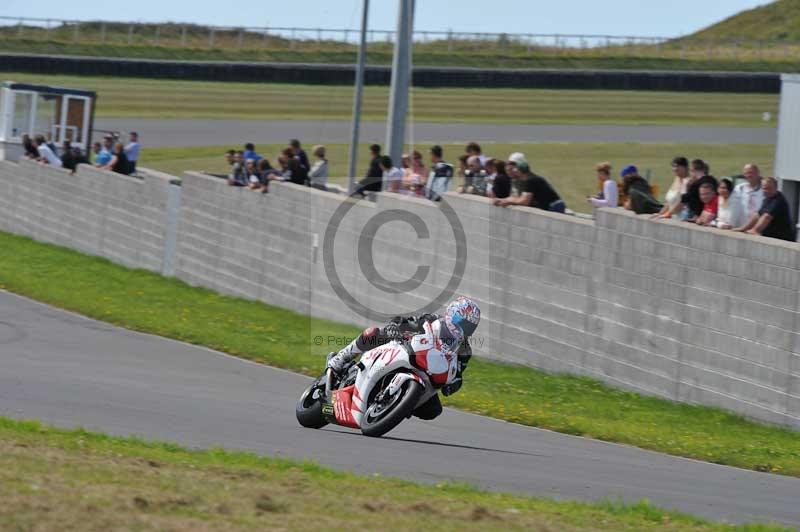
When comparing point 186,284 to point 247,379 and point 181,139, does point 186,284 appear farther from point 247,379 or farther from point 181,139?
point 181,139

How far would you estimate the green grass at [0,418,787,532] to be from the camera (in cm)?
715

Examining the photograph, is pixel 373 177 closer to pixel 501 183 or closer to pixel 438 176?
pixel 438 176

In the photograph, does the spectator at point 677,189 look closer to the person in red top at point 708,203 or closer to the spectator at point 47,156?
the person in red top at point 708,203

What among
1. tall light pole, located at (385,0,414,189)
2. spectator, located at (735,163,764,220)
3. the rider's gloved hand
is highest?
tall light pole, located at (385,0,414,189)

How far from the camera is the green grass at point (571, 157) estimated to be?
38344mm

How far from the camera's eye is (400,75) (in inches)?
876

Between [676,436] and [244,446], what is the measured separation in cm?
488

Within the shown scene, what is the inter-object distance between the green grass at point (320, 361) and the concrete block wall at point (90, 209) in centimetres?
59

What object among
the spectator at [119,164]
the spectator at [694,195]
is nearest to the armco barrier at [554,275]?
the spectator at [694,195]

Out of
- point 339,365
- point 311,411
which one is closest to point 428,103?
point 311,411

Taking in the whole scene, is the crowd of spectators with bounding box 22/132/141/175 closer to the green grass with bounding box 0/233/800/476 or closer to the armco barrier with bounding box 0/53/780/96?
the green grass with bounding box 0/233/800/476

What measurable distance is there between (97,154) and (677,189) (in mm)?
19598

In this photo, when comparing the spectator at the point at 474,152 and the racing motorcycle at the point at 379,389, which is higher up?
the spectator at the point at 474,152

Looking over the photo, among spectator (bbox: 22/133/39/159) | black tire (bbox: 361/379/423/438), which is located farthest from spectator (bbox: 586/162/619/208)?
spectator (bbox: 22/133/39/159)
